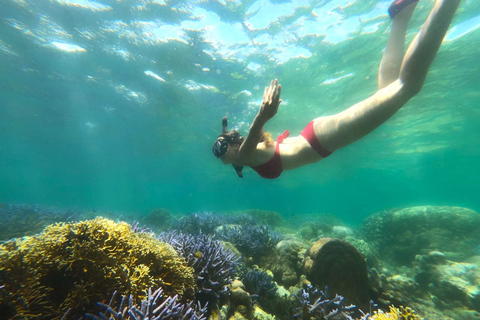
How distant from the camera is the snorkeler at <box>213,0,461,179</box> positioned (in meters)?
2.80

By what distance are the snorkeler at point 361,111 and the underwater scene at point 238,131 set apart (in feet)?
0.09

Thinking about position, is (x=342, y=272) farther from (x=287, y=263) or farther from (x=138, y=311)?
(x=138, y=311)

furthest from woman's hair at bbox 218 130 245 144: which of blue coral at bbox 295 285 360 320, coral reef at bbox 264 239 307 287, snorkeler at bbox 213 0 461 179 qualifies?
coral reef at bbox 264 239 307 287

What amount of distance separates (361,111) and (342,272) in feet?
10.4

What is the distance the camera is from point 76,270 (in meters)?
2.07

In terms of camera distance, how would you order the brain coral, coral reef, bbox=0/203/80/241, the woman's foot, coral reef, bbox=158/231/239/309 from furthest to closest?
coral reef, bbox=0/203/80/241 → the woman's foot → coral reef, bbox=158/231/239/309 → the brain coral

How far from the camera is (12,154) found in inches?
1574

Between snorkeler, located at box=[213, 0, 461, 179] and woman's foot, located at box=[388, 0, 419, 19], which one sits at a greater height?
woman's foot, located at box=[388, 0, 419, 19]

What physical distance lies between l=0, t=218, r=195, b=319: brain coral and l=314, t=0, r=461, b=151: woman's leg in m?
3.61

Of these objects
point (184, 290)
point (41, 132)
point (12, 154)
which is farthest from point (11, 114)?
point (184, 290)

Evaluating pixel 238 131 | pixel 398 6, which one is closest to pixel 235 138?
pixel 238 131

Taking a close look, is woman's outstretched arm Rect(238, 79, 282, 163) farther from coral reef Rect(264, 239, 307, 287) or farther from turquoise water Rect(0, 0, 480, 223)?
turquoise water Rect(0, 0, 480, 223)

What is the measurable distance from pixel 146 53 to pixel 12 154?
47.1 meters

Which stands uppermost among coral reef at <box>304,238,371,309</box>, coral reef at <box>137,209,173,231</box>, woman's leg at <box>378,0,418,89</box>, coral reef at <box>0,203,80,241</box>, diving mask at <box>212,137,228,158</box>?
woman's leg at <box>378,0,418,89</box>
